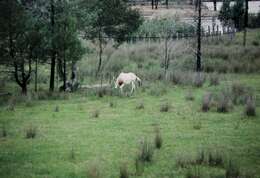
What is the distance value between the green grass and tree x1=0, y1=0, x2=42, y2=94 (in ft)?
10.9

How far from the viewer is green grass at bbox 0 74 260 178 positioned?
13672 mm

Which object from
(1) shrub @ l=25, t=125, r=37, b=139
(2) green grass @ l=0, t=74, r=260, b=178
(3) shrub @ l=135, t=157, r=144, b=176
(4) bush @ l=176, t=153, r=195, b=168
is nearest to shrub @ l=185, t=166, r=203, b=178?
(2) green grass @ l=0, t=74, r=260, b=178

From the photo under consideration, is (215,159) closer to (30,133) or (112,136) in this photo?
(112,136)

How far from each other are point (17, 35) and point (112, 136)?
11.6m

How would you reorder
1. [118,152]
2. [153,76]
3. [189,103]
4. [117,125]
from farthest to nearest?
[153,76] → [189,103] → [117,125] → [118,152]

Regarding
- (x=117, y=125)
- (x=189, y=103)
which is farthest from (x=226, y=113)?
(x=117, y=125)

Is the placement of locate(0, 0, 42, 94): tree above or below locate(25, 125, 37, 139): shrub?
above

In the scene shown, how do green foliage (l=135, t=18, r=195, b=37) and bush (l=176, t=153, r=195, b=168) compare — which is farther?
green foliage (l=135, t=18, r=195, b=37)

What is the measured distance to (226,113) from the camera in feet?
70.8

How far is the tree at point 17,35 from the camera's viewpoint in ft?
84.5

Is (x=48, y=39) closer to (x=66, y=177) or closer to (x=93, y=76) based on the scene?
(x=93, y=76)

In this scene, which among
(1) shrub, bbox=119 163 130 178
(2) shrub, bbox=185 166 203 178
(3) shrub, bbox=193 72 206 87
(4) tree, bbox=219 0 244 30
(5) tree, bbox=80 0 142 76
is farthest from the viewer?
(4) tree, bbox=219 0 244 30

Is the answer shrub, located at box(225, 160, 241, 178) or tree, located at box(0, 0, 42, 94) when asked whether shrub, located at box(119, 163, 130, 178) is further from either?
tree, located at box(0, 0, 42, 94)

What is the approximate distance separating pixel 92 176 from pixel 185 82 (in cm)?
1924
